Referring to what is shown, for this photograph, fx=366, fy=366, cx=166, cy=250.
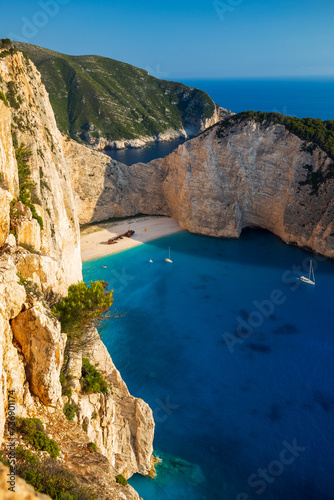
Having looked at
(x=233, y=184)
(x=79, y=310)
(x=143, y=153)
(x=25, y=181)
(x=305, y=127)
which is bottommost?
(x=79, y=310)

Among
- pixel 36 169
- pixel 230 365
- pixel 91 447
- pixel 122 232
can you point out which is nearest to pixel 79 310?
pixel 91 447

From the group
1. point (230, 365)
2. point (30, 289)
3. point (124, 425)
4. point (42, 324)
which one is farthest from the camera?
point (230, 365)

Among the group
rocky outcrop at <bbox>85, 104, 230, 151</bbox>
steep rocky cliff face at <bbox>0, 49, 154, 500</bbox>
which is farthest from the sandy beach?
rocky outcrop at <bbox>85, 104, 230, 151</bbox>

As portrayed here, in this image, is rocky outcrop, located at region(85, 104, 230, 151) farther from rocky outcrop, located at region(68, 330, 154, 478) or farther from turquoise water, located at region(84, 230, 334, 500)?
rocky outcrop, located at region(68, 330, 154, 478)

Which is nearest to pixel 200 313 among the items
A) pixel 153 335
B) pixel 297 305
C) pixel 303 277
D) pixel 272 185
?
pixel 153 335

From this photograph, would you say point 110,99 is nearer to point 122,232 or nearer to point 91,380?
point 122,232
